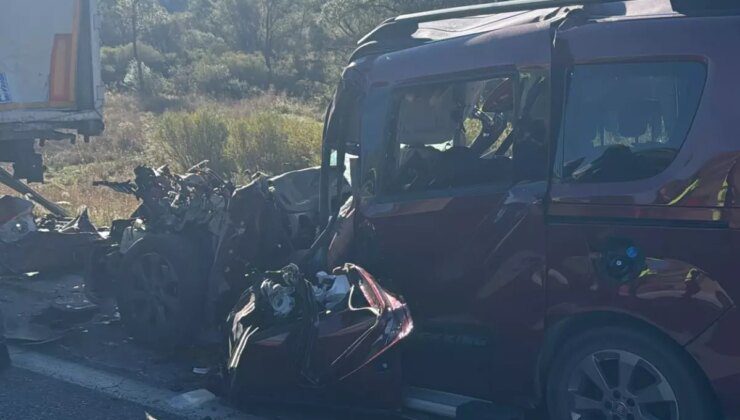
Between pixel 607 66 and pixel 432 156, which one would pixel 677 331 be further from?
pixel 432 156

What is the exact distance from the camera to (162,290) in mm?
6574

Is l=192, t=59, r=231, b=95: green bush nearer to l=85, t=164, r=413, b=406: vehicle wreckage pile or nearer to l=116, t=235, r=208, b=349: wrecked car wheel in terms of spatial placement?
l=85, t=164, r=413, b=406: vehicle wreckage pile

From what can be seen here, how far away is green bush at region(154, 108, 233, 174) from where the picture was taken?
57.4ft

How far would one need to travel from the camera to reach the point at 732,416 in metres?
4.05

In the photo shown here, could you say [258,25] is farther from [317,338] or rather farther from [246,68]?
[317,338]

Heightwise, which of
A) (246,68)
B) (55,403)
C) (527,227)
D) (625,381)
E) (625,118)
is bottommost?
(246,68)

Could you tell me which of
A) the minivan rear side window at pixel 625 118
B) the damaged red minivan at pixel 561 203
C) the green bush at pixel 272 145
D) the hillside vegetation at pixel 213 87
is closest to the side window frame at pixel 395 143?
the damaged red minivan at pixel 561 203

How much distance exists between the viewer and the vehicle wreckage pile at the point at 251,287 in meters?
4.85

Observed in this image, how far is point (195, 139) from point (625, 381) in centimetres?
1445

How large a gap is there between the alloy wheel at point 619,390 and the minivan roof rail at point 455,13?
6.06ft

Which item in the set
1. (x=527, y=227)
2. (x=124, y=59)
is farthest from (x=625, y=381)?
(x=124, y=59)

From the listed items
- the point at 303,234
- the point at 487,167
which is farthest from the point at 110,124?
the point at 487,167

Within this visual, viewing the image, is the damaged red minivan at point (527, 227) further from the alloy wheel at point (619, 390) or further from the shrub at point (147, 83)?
the shrub at point (147, 83)

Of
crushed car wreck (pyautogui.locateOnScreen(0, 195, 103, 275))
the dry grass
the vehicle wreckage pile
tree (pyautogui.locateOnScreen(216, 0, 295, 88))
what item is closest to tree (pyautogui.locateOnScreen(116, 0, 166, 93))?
tree (pyautogui.locateOnScreen(216, 0, 295, 88))
